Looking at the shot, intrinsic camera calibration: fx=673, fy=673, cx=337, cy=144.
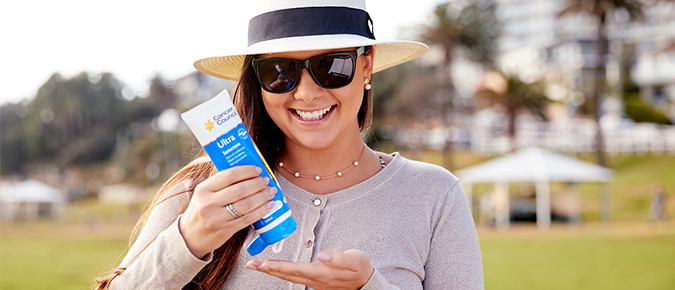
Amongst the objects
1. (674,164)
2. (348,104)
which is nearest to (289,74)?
(348,104)

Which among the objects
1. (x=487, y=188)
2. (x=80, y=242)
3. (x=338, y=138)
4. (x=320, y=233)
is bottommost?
(x=487, y=188)

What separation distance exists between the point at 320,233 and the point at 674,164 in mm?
35360

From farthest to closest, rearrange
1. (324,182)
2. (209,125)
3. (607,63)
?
(607,63) → (324,182) → (209,125)

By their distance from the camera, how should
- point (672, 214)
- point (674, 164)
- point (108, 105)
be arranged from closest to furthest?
point (672, 214)
point (674, 164)
point (108, 105)

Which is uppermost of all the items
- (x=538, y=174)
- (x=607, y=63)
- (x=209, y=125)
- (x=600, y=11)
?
(x=209, y=125)

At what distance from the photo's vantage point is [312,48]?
6.17ft

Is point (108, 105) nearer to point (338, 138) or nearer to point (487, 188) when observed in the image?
point (487, 188)

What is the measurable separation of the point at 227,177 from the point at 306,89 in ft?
1.55

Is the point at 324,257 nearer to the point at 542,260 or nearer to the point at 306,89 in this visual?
the point at 306,89

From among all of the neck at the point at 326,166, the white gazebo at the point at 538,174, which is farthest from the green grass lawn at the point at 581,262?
the neck at the point at 326,166

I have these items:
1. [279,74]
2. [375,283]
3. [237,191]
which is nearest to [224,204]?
[237,191]

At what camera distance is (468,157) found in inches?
1697

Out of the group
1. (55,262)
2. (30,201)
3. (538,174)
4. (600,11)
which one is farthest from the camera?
(30,201)

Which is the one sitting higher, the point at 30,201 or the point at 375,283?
the point at 375,283
